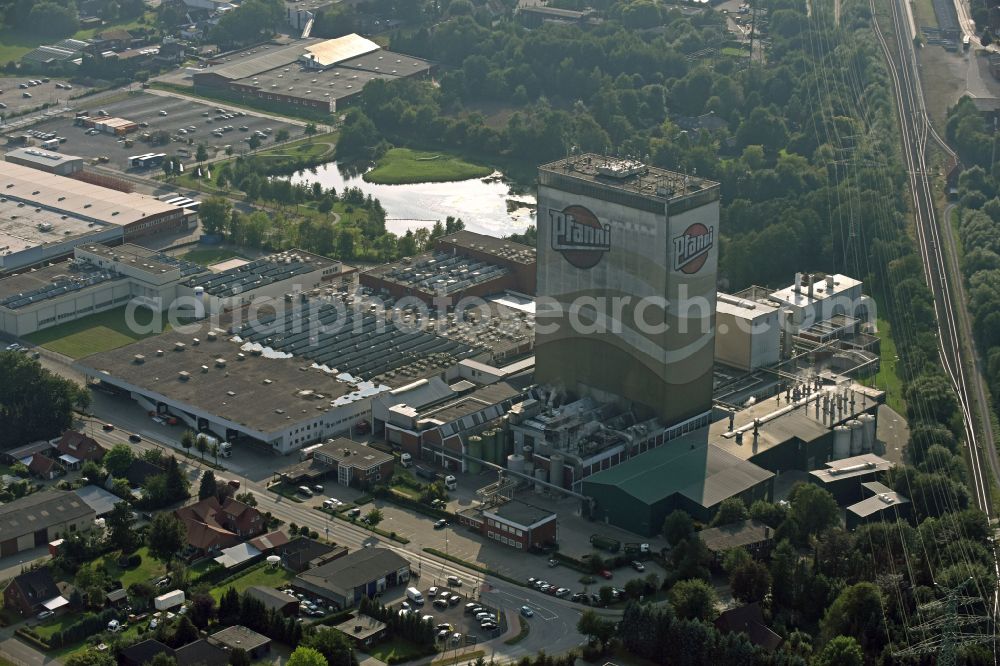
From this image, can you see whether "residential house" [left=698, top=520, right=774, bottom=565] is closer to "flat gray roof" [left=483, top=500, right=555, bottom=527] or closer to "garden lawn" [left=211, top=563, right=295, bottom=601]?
"flat gray roof" [left=483, top=500, right=555, bottom=527]

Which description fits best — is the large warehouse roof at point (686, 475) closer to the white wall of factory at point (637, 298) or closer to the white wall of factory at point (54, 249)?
the white wall of factory at point (637, 298)

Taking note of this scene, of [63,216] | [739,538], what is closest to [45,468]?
[739,538]

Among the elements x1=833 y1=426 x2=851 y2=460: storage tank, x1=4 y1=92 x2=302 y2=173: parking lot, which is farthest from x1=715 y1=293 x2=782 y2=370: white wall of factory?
x1=4 y1=92 x2=302 y2=173: parking lot

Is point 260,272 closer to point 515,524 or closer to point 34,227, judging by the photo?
point 34,227

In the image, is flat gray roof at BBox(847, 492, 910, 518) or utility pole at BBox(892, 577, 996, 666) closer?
utility pole at BBox(892, 577, 996, 666)

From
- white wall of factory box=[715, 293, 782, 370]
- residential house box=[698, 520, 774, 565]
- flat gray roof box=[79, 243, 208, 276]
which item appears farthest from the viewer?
flat gray roof box=[79, 243, 208, 276]

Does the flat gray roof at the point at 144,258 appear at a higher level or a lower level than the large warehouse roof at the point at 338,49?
higher

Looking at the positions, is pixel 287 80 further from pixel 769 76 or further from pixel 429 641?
pixel 429 641

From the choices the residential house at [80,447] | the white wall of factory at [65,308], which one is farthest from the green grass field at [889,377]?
the white wall of factory at [65,308]
